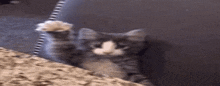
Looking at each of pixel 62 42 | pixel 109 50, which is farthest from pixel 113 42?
pixel 62 42

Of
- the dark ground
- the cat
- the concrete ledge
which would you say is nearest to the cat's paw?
the cat

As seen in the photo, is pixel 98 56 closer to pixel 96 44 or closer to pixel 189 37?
pixel 96 44

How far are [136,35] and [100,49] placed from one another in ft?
0.38

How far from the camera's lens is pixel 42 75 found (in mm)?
529

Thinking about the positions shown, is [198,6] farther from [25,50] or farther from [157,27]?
[25,50]

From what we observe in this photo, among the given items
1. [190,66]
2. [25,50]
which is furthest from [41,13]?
[190,66]

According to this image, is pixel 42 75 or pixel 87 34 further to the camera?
pixel 87 34

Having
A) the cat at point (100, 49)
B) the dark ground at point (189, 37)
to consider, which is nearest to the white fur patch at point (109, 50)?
the cat at point (100, 49)

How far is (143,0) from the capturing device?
0.67m

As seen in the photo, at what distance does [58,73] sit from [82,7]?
0.79ft

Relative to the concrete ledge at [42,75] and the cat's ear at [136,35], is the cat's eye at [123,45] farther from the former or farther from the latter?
the concrete ledge at [42,75]

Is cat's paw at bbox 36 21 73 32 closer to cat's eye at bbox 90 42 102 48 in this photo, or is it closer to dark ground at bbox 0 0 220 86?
cat's eye at bbox 90 42 102 48

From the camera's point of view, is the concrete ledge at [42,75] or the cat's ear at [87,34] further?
the cat's ear at [87,34]

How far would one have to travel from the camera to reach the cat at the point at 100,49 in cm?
63
